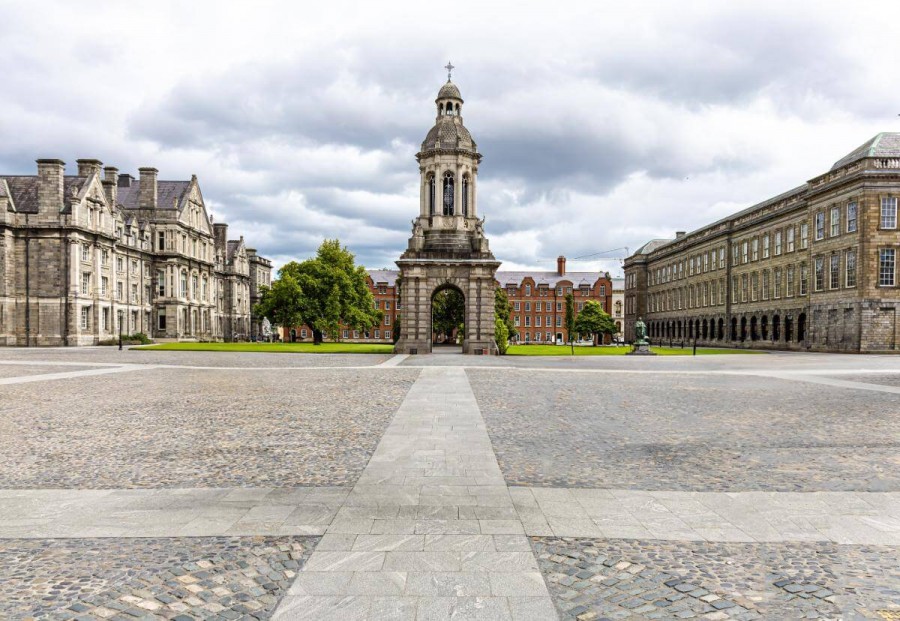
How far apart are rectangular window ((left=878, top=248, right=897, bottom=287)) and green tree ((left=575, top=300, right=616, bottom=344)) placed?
47668 millimetres

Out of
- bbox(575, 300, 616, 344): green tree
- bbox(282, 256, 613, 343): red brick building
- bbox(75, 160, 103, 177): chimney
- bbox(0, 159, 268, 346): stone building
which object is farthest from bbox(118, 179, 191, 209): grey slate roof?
bbox(575, 300, 616, 344): green tree

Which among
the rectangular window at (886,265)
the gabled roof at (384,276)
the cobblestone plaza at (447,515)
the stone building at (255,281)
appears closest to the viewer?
the cobblestone plaza at (447,515)

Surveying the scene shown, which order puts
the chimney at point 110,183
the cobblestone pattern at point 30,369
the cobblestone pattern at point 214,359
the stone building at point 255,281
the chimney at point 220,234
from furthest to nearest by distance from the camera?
the stone building at point 255,281 → the chimney at point 220,234 → the chimney at point 110,183 → the cobblestone pattern at point 214,359 → the cobblestone pattern at point 30,369

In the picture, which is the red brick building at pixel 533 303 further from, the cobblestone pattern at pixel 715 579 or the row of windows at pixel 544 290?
the cobblestone pattern at pixel 715 579

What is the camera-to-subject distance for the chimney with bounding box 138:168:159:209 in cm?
6744

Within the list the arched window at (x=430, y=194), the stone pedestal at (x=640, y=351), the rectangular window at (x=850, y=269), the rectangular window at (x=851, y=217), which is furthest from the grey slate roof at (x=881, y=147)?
the arched window at (x=430, y=194)

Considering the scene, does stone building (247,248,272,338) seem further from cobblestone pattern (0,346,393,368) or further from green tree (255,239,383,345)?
cobblestone pattern (0,346,393,368)

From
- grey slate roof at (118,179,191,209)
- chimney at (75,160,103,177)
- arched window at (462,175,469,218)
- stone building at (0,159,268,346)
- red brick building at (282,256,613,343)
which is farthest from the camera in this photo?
red brick building at (282,256,613,343)

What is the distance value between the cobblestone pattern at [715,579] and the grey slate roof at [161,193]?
245 ft

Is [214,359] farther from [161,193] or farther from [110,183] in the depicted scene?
[161,193]

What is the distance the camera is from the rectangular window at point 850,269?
4894 cm

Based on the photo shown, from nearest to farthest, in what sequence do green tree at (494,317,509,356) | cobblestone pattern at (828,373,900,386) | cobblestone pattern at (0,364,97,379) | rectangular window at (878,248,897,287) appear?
cobblestone pattern at (828,373,900,386) < cobblestone pattern at (0,364,97,379) < green tree at (494,317,509,356) < rectangular window at (878,248,897,287)

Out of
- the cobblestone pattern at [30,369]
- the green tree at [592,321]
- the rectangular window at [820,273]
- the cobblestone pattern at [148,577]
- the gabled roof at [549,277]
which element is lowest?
the cobblestone pattern at [30,369]

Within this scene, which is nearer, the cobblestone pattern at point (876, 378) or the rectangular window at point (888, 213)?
the cobblestone pattern at point (876, 378)
